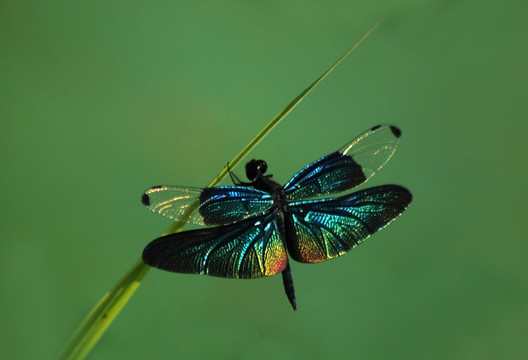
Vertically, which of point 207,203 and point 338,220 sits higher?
point 207,203

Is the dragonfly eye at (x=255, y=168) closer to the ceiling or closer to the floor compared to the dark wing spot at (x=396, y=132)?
closer to the ceiling

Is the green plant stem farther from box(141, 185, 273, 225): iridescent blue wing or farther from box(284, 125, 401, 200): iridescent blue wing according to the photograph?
box(284, 125, 401, 200): iridescent blue wing

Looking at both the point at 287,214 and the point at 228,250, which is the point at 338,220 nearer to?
the point at 287,214

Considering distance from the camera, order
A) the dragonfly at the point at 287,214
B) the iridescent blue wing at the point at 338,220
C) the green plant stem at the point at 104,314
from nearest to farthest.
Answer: the green plant stem at the point at 104,314, the dragonfly at the point at 287,214, the iridescent blue wing at the point at 338,220

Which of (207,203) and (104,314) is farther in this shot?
(207,203)

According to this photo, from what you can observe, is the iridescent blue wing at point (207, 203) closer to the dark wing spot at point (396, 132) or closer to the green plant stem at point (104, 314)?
the green plant stem at point (104, 314)

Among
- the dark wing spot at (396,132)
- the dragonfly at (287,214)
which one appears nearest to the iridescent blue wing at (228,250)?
the dragonfly at (287,214)

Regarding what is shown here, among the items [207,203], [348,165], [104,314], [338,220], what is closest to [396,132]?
[348,165]
